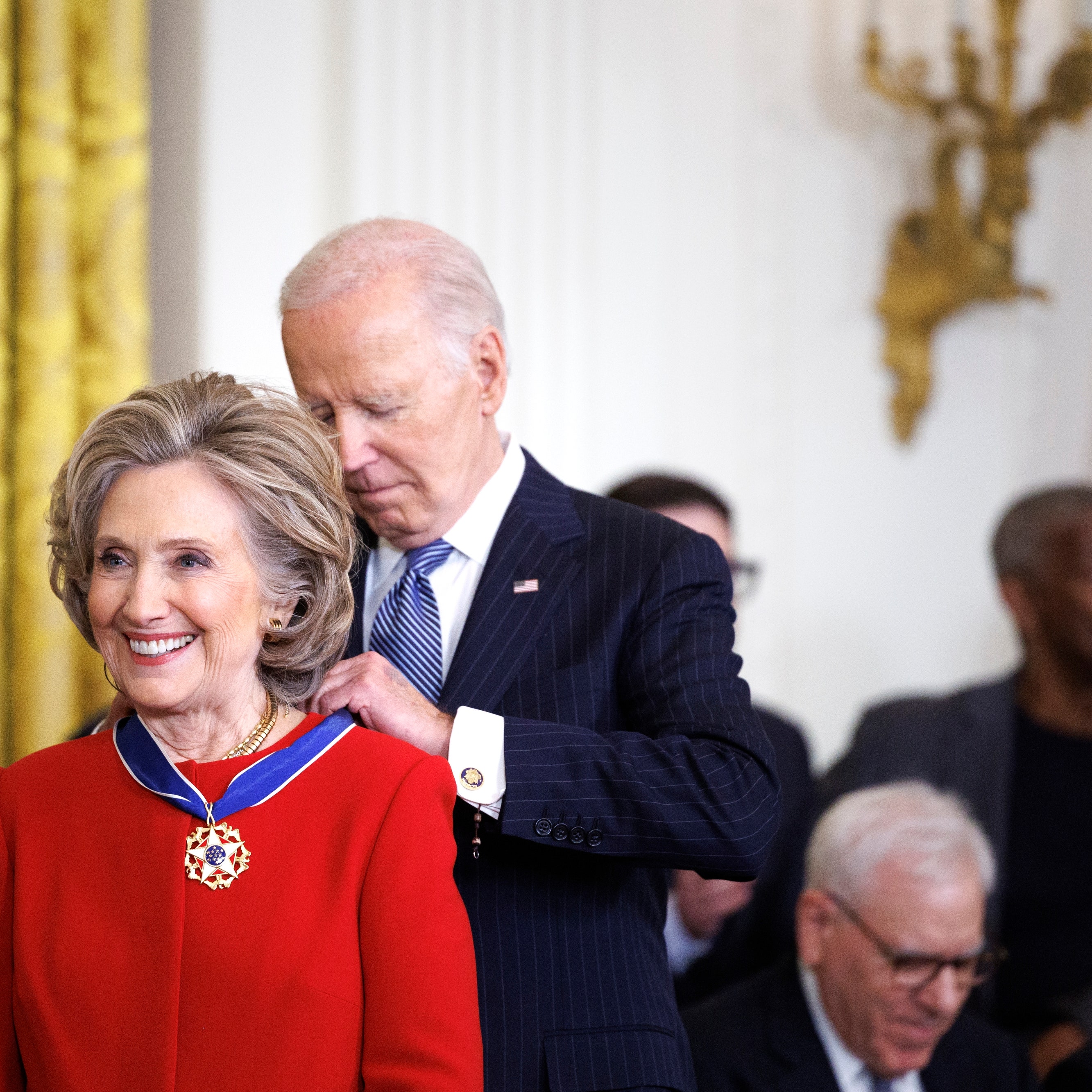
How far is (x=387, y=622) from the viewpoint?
2.04m

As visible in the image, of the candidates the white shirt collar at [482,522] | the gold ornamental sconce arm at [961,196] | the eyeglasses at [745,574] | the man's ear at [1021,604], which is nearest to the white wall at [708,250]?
the gold ornamental sconce arm at [961,196]

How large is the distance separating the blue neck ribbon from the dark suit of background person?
4.25 feet

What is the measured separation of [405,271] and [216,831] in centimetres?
81

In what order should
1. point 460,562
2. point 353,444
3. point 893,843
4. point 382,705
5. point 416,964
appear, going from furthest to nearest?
point 893,843 → point 460,562 → point 353,444 → point 382,705 → point 416,964

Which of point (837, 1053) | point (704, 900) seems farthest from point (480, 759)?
point (704, 900)

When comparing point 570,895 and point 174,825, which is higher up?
point 174,825

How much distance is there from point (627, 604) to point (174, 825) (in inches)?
26.2

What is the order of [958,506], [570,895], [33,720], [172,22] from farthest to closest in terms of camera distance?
[958,506] → [172,22] → [33,720] → [570,895]

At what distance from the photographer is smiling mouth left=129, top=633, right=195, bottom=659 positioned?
1.65 meters

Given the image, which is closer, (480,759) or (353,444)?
(480,759)

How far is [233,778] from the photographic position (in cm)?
171

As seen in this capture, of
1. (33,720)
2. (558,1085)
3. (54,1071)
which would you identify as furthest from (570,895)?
(33,720)

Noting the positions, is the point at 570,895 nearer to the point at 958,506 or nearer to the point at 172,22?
the point at 172,22

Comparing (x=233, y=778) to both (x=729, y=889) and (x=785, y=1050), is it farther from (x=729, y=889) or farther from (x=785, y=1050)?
(x=729, y=889)
